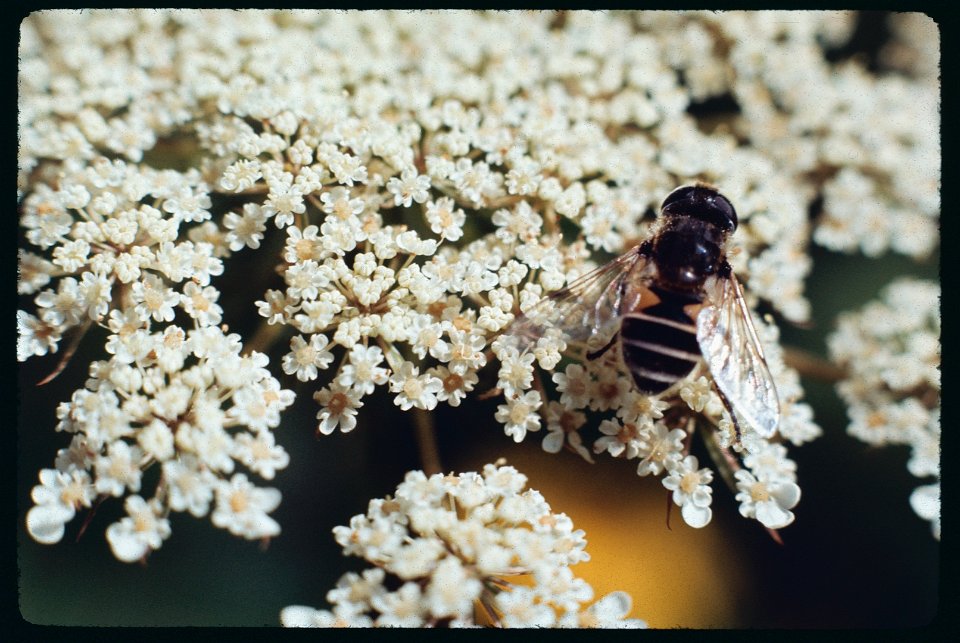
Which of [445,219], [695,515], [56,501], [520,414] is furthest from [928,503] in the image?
[56,501]

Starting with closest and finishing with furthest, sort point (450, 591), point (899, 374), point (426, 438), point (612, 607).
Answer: point (450, 591)
point (612, 607)
point (426, 438)
point (899, 374)

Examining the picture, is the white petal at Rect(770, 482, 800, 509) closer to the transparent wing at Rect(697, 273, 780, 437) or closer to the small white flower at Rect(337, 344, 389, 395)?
the transparent wing at Rect(697, 273, 780, 437)

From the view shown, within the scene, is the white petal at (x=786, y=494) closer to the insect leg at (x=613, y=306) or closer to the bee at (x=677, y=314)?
the bee at (x=677, y=314)

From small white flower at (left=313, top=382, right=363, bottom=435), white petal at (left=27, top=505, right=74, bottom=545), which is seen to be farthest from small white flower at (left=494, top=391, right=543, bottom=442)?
white petal at (left=27, top=505, right=74, bottom=545)

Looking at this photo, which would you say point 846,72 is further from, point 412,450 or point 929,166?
point 412,450

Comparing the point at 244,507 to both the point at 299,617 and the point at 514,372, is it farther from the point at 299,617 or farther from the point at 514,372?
the point at 514,372

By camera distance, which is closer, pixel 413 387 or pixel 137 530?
pixel 137 530

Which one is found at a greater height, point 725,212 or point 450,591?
point 725,212
